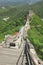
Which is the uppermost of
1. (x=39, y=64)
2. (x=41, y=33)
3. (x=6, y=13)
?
(x=6, y=13)

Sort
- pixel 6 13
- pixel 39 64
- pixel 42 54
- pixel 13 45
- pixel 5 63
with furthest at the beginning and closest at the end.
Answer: pixel 6 13 → pixel 42 54 → pixel 13 45 → pixel 5 63 → pixel 39 64

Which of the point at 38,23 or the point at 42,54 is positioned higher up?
the point at 38,23

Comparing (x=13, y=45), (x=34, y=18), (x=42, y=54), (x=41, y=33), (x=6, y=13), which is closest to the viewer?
(x=13, y=45)

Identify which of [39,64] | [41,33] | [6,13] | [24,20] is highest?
[6,13]

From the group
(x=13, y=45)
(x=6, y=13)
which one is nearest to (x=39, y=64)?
(x=13, y=45)

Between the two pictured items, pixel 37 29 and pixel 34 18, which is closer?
pixel 37 29

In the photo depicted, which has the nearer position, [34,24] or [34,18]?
[34,24]

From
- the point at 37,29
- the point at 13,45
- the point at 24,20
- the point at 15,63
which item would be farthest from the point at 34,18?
the point at 15,63

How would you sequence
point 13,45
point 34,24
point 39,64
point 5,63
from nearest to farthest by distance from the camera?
point 39,64 < point 5,63 < point 13,45 < point 34,24

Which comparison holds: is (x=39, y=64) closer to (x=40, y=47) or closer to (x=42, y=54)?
(x=42, y=54)

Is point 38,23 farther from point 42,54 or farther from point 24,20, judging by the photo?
point 42,54
